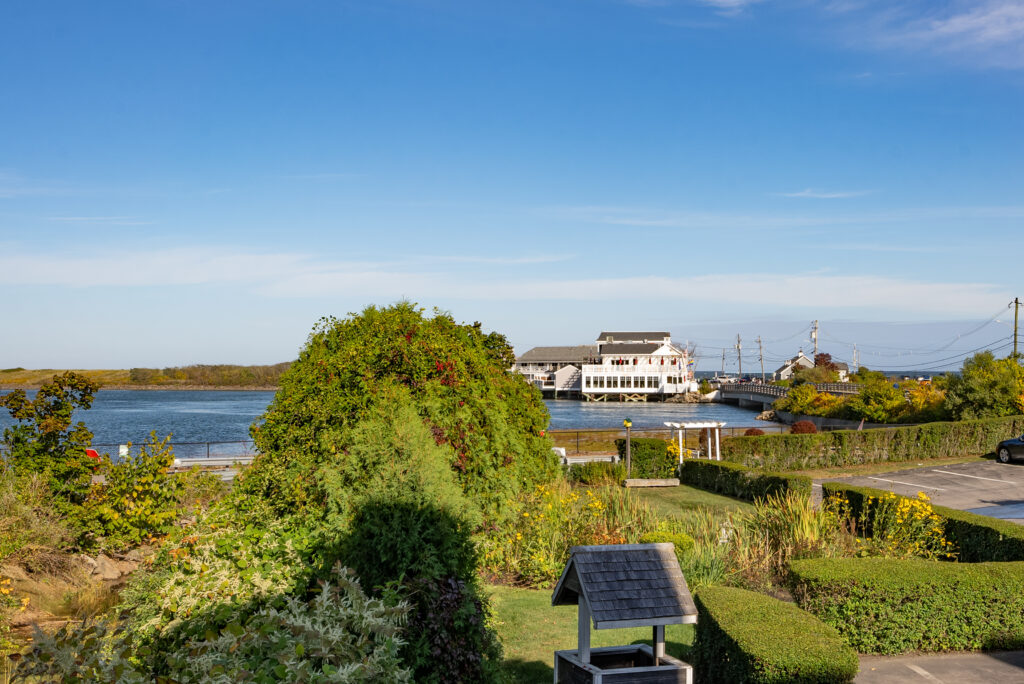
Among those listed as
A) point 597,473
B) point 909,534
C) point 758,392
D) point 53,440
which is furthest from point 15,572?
point 758,392

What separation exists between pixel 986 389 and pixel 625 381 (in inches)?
2995

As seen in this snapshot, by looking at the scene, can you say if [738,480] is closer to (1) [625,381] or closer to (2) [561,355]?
(1) [625,381]

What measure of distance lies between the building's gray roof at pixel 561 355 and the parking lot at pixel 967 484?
95.3 metres

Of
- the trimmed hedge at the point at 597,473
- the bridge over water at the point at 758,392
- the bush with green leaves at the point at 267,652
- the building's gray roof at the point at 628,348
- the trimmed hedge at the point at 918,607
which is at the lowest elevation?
the bridge over water at the point at 758,392

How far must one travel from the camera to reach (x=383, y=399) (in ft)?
27.2

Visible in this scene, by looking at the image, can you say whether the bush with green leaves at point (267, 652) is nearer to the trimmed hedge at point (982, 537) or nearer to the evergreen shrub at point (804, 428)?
the trimmed hedge at point (982, 537)

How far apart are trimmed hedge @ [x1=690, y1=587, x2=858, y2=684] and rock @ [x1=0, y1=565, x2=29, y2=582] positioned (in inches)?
360

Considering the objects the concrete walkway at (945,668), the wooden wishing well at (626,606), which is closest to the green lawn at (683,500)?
the concrete walkway at (945,668)

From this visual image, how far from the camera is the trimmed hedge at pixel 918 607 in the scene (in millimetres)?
9578

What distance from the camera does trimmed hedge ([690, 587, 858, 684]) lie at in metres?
7.24

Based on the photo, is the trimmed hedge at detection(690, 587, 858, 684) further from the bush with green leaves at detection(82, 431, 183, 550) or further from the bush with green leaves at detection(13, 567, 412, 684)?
the bush with green leaves at detection(82, 431, 183, 550)

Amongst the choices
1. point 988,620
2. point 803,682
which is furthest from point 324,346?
point 988,620

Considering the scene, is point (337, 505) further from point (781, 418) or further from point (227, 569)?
point (781, 418)

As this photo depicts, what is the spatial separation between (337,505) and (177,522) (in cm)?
776
